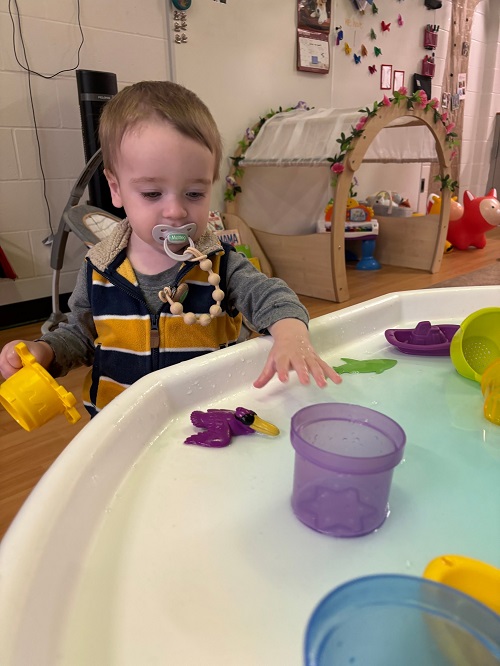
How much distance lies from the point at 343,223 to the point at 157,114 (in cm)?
163

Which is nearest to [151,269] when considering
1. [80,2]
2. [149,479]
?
Result: [149,479]

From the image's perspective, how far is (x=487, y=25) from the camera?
13.6 feet

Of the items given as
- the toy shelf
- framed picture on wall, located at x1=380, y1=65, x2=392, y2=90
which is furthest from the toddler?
framed picture on wall, located at x1=380, y1=65, x2=392, y2=90

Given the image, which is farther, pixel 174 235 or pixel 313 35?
pixel 313 35

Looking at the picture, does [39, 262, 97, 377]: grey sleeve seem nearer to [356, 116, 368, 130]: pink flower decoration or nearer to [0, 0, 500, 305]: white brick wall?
[0, 0, 500, 305]: white brick wall

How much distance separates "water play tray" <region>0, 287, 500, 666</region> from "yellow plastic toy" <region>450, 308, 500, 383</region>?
0.07 m

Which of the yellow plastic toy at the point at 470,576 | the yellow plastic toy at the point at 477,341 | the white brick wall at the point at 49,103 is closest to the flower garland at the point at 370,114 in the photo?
the white brick wall at the point at 49,103

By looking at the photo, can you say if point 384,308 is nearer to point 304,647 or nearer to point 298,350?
point 298,350

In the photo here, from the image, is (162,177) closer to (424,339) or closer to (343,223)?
(424,339)

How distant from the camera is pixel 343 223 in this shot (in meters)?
2.19

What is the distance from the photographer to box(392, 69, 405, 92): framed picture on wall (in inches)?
133

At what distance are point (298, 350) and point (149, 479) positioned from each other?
0.21 metres

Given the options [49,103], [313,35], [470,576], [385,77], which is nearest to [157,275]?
[470,576]

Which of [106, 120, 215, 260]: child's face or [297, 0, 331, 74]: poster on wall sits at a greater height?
[297, 0, 331, 74]: poster on wall
